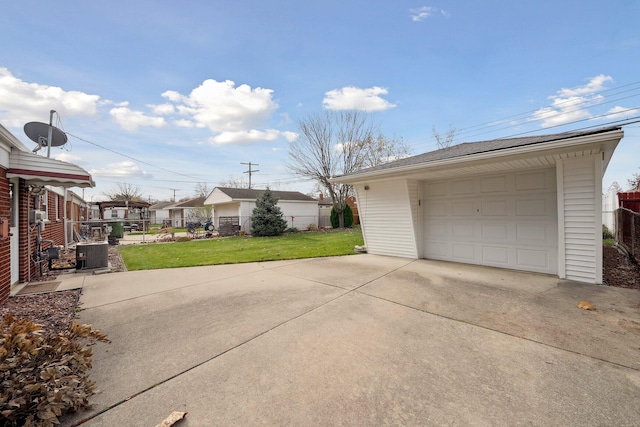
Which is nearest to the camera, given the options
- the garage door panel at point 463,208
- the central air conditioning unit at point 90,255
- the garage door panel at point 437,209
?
the central air conditioning unit at point 90,255

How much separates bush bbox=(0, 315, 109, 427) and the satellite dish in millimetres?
6596

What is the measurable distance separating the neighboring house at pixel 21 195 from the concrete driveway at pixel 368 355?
1599 mm

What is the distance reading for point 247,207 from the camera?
65.5 feet

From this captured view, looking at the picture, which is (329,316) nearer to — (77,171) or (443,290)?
(443,290)

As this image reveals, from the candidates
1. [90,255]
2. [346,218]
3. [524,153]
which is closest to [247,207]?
[346,218]

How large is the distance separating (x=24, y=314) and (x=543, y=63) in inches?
625

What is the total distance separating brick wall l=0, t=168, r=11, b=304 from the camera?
4254 millimetres

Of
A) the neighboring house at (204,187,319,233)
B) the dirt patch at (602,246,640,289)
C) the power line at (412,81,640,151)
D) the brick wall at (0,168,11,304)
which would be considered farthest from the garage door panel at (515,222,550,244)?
the neighboring house at (204,187,319,233)

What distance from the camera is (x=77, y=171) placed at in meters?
5.49

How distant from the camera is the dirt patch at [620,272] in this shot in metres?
5.09

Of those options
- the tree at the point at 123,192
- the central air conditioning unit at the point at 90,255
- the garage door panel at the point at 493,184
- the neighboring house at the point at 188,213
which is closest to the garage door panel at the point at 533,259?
the garage door panel at the point at 493,184

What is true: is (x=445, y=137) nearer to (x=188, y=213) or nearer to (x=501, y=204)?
(x=501, y=204)

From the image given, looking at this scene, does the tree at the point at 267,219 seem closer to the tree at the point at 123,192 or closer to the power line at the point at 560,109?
the power line at the point at 560,109

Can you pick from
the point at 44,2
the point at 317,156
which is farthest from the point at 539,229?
the point at 317,156
